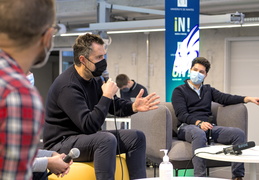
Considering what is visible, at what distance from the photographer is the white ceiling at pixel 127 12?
9.76 meters

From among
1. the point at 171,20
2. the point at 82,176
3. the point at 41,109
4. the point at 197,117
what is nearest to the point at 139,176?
the point at 82,176

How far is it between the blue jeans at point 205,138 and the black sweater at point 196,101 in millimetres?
215

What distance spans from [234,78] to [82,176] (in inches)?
298

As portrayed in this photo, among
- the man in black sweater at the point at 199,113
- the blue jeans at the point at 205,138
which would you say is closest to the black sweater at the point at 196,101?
the man in black sweater at the point at 199,113

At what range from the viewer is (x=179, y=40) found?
6.46m

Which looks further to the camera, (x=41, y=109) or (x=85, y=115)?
(x=85, y=115)

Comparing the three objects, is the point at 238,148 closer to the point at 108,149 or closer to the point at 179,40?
the point at 108,149

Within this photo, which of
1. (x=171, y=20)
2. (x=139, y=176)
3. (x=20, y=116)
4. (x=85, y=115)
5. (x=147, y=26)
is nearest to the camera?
(x=20, y=116)

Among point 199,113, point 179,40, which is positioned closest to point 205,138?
point 199,113

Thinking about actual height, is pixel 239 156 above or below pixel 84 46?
Result: below

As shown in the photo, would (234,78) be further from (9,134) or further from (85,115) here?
(9,134)

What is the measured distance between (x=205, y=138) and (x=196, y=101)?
24.9 inches

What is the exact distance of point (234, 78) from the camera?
34.3ft

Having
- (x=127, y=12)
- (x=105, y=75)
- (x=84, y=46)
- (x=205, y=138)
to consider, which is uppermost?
(x=127, y=12)
